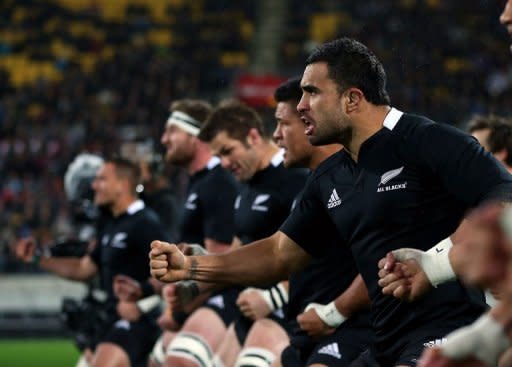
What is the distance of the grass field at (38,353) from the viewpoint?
538 inches

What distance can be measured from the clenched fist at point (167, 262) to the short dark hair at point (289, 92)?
163 centimetres

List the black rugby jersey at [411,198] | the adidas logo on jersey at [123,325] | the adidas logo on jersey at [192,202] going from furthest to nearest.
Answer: the adidas logo on jersey at [123,325] → the adidas logo on jersey at [192,202] → the black rugby jersey at [411,198]

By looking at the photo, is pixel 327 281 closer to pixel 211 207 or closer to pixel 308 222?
pixel 308 222

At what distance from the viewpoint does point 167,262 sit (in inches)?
183

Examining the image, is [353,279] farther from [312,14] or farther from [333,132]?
[312,14]

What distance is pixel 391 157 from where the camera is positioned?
14.8ft

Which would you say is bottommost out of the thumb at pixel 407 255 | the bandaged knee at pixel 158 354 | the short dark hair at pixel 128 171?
the bandaged knee at pixel 158 354

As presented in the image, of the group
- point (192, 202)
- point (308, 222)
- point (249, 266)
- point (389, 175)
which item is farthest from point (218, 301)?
point (389, 175)

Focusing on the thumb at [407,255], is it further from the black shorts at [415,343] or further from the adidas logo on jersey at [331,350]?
the adidas logo on jersey at [331,350]

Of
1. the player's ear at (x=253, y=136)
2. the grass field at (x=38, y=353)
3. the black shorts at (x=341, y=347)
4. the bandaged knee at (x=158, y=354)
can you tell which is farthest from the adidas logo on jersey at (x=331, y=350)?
the grass field at (x=38, y=353)

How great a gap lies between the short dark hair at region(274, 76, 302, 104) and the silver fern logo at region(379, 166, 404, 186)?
66.7 inches

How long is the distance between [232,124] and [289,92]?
1.05m

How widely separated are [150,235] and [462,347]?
Answer: 622 cm

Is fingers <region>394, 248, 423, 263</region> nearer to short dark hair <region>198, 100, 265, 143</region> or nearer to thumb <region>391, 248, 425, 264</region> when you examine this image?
thumb <region>391, 248, 425, 264</region>
